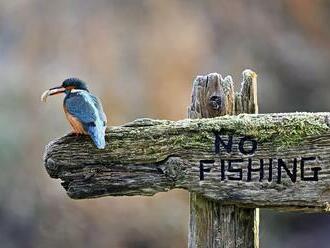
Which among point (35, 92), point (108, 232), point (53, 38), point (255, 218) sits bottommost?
point (255, 218)

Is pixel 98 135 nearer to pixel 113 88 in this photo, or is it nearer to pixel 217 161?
pixel 217 161

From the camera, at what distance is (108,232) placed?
445 centimetres

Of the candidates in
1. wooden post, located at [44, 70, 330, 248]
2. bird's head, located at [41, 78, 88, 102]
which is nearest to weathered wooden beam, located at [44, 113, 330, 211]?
wooden post, located at [44, 70, 330, 248]

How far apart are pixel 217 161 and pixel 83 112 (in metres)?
0.25

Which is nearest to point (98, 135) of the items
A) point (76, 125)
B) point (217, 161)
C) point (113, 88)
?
point (76, 125)

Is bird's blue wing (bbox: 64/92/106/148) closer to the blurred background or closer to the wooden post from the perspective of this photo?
the wooden post

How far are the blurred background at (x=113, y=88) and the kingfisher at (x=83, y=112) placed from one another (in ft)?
9.90

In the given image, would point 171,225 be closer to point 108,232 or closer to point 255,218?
point 108,232

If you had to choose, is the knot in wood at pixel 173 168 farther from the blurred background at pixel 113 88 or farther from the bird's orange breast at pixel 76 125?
the blurred background at pixel 113 88

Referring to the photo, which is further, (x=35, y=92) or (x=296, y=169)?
(x=35, y=92)

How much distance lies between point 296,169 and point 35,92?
337 cm

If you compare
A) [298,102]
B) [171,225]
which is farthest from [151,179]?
[298,102]

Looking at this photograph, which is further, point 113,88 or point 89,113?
point 113,88

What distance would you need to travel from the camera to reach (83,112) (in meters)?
1.32
